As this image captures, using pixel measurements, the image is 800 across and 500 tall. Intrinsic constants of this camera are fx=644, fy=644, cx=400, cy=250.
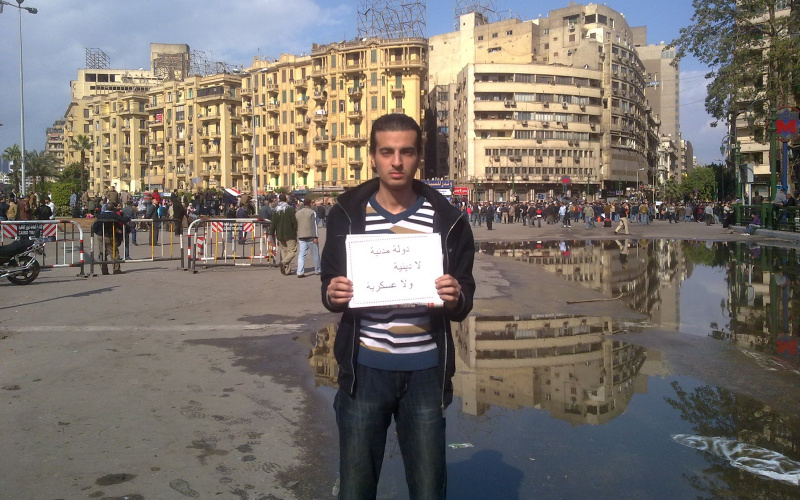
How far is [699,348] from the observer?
7.45 m

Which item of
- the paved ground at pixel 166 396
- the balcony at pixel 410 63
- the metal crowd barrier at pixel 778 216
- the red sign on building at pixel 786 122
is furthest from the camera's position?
the balcony at pixel 410 63

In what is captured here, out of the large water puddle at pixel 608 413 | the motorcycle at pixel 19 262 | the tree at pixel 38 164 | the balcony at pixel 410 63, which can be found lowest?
the large water puddle at pixel 608 413

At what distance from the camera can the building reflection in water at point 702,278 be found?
28.3 feet

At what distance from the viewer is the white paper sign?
2439 millimetres

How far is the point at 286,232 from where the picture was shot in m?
15.0

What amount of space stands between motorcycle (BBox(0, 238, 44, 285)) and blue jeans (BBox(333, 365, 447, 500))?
41.4 feet

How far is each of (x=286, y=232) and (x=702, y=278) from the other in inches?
373

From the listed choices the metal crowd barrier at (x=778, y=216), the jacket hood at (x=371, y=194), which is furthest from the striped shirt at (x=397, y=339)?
the metal crowd barrier at (x=778, y=216)

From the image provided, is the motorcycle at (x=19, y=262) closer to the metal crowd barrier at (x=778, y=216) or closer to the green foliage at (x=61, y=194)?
the metal crowd barrier at (x=778, y=216)

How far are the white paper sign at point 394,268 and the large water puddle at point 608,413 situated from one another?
5.93 feet

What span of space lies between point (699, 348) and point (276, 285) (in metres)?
8.66

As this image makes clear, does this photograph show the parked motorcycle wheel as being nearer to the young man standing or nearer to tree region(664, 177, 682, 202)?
the young man standing

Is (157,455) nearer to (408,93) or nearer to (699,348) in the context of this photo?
(699,348)

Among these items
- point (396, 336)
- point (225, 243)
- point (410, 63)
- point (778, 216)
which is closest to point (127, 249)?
point (225, 243)
